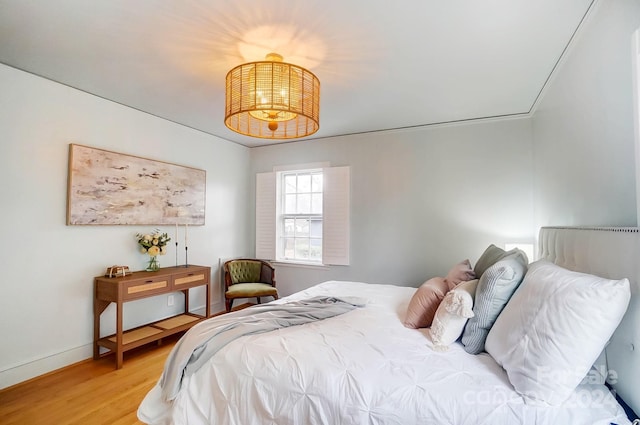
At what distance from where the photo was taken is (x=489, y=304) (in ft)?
5.17

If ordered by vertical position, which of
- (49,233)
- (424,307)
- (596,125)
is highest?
(596,125)

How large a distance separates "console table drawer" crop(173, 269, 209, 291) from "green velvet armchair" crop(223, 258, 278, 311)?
42 cm

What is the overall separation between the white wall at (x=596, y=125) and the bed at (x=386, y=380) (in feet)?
0.72

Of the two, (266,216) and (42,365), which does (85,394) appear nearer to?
(42,365)

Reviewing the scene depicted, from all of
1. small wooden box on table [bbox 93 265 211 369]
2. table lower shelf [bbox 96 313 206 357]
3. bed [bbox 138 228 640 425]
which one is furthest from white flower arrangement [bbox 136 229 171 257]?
bed [bbox 138 228 640 425]

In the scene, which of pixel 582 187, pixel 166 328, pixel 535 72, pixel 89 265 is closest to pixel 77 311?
pixel 89 265

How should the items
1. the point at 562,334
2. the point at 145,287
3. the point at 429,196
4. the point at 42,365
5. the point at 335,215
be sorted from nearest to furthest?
1. the point at 562,334
2. the point at 42,365
3. the point at 145,287
4. the point at 429,196
5. the point at 335,215

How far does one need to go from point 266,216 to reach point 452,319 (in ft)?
11.4

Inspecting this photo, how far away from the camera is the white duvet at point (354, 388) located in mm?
1159

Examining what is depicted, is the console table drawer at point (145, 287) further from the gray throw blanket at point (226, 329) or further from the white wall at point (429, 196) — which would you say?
the white wall at point (429, 196)

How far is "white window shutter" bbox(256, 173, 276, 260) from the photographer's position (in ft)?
15.3

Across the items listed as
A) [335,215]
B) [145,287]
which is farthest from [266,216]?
[145,287]

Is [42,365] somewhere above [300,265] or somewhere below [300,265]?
below

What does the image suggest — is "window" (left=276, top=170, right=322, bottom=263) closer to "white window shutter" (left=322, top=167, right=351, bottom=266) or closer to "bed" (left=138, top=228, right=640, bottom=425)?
"white window shutter" (left=322, top=167, right=351, bottom=266)
